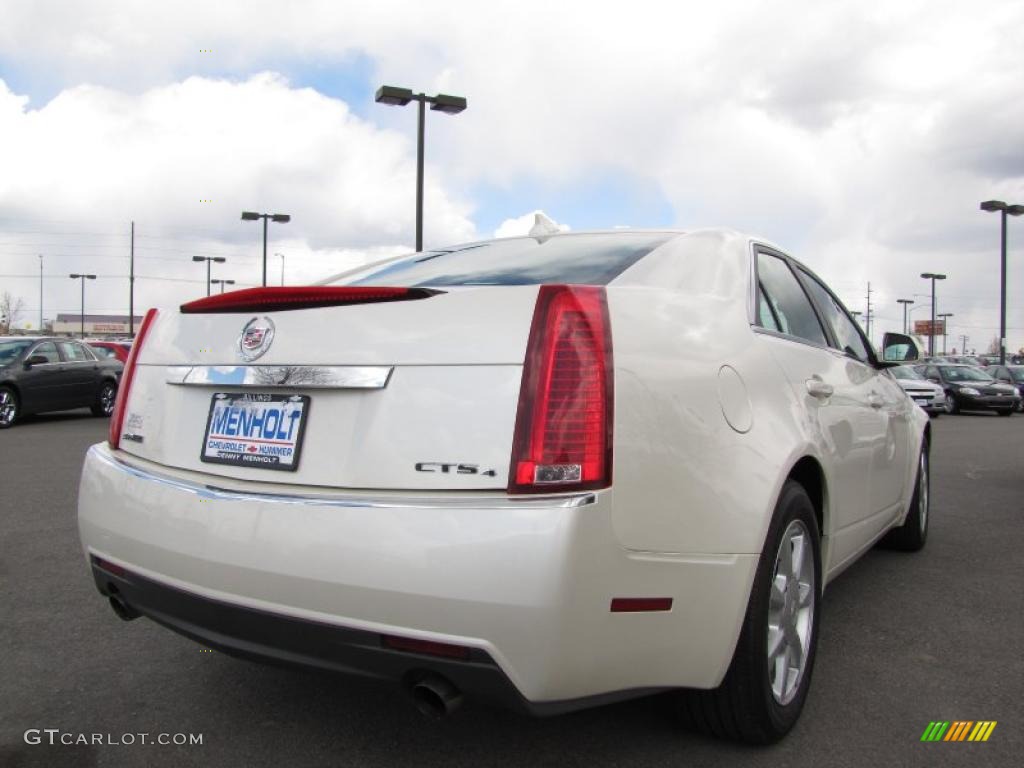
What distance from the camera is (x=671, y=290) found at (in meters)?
2.48

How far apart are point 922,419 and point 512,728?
3538mm

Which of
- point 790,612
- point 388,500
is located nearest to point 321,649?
point 388,500

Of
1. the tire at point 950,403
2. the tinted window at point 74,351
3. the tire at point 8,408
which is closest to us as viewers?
the tire at point 8,408

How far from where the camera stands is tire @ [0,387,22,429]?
45.4 ft

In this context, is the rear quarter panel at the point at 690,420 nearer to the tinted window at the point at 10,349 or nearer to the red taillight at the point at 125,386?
the red taillight at the point at 125,386

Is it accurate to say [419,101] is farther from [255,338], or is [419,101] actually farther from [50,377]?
[255,338]

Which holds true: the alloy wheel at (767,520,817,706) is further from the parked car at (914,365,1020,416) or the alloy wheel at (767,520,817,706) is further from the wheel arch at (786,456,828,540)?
the parked car at (914,365,1020,416)

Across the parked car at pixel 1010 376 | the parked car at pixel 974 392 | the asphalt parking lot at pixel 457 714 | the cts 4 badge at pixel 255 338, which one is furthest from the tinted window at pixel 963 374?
the cts 4 badge at pixel 255 338

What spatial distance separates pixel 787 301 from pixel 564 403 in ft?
5.52

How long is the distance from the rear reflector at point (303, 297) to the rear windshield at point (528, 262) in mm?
323

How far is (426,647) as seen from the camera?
201 centimetres

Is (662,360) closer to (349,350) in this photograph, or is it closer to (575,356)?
(575,356)

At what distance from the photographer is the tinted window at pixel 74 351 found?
15.7 m

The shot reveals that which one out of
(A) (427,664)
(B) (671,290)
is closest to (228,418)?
(A) (427,664)
